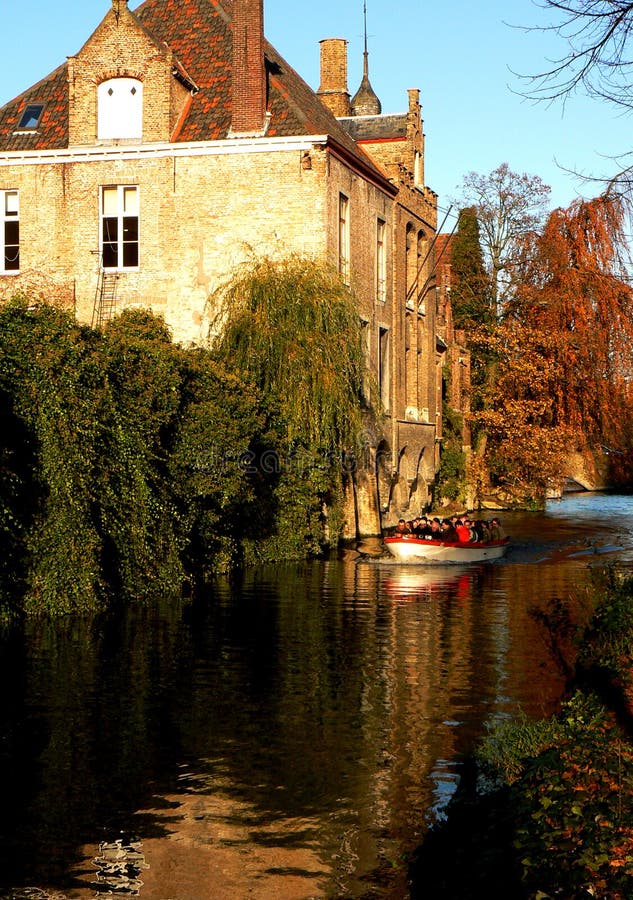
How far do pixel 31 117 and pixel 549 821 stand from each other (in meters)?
32.1

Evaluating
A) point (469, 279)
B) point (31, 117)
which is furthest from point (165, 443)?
point (469, 279)

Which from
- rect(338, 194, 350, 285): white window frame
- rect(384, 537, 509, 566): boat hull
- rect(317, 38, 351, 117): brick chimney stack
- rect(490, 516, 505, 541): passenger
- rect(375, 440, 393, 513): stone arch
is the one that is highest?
rect(317, 38, 351, 117): brick chimney stack

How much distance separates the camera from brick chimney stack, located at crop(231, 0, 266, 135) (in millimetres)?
31703

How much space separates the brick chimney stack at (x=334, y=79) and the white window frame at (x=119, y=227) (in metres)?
10.7

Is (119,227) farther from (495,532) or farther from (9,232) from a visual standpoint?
(495,532)

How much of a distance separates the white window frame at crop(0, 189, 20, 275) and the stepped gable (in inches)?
52.5

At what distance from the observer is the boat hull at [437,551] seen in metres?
29.5

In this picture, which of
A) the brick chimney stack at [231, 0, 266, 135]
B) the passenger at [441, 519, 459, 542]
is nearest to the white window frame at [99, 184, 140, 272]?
the brick chimney stack at [231, 0, 266, 135]

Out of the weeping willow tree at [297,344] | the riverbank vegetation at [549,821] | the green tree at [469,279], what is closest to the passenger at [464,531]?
the weeping willow tree at [297,344]

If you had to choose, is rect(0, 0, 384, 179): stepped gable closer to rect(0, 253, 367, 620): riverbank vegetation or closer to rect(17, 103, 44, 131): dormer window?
rect(17, 103, 44, 131): dormer window

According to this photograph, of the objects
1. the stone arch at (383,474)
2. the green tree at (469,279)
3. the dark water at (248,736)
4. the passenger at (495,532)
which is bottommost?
the dark water at (248,736)

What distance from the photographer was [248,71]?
31.8m

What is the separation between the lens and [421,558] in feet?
97.5

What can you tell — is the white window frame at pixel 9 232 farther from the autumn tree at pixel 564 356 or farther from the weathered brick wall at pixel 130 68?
the autumn tree at pixel 564 356
